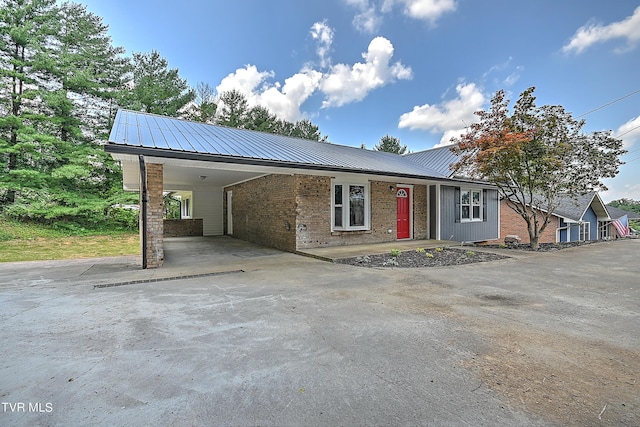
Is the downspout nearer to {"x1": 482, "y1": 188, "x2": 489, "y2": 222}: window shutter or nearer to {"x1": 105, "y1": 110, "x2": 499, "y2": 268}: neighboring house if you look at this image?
{"x1": 105, "y1": 110, "x2": 499, "y2": 268}: neighboring house

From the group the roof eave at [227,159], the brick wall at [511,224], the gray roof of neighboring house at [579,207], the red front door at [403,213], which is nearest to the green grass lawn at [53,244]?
the roof eave at [227,159]

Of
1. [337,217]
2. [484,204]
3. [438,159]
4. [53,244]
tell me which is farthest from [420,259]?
[53,244]

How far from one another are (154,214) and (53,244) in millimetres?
8783

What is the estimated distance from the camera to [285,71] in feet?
69.4

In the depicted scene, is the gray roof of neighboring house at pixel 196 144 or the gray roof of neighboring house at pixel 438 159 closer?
the gray roof of neighboring house at pixel 196 144

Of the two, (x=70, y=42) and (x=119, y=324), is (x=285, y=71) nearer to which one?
(x=70, y=42)

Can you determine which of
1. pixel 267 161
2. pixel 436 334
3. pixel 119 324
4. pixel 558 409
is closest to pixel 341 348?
pixel 436 334

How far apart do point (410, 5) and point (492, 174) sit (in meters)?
7.87

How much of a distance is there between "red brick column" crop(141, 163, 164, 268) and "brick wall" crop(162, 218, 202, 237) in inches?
379

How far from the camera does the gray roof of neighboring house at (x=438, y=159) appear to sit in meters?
13.7

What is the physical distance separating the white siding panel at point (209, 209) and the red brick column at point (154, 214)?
976cm

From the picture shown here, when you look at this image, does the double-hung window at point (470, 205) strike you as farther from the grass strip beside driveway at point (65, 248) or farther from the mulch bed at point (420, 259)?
the grass strip beside driveway at point (65, 248)

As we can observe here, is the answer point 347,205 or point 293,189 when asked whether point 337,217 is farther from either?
point 293,189

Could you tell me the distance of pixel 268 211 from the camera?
11.1 m
